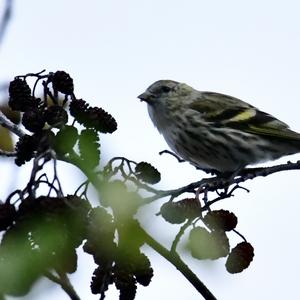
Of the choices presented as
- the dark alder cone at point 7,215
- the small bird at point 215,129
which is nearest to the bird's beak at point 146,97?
the small bird at point 215,129

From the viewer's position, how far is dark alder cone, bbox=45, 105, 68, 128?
5.75 feet

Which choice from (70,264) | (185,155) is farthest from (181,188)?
(185,155)

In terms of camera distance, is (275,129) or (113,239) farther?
(275,129)

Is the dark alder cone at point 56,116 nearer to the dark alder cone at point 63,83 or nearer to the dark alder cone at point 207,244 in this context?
the dark alder cone at point 63,83

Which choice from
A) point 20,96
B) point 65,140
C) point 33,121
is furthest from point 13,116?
point 65,140

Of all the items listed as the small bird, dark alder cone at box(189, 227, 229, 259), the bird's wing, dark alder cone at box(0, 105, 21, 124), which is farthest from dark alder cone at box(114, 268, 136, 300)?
the bird's wing

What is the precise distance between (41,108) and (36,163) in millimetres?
374

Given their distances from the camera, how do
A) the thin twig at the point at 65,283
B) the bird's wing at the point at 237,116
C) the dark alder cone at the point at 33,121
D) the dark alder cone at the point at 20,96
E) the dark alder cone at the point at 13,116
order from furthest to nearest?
1. the bird's wing at the point at 237,116
2. the dark alder cone at the point at 13,116
3. the dark alder cone at the point at 20,96
4. the dark alder cone at the point at 33,121
5. the thin twig at the point at 65,283

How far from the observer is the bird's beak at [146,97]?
4206 mm

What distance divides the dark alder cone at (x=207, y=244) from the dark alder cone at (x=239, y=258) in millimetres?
53

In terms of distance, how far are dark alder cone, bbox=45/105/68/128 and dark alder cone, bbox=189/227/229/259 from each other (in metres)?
0.43

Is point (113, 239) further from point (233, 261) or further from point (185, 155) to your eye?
point (185, 155)

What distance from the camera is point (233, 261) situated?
177 centimetres

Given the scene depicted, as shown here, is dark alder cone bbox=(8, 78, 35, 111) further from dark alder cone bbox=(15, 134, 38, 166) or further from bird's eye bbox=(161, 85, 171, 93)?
bird's eye bbox=(161, 85, 171, 93)
